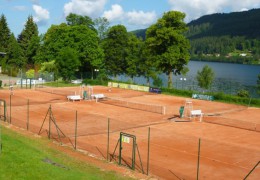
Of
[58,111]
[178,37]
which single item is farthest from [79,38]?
[58,111]

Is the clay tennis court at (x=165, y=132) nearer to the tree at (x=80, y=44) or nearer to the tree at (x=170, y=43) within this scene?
the tree at (x=170, y=43)

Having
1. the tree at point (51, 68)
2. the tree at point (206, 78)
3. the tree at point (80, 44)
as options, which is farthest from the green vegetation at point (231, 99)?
the tree at point (51, 68)

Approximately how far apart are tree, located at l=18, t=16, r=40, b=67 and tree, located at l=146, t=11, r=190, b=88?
42.5 m

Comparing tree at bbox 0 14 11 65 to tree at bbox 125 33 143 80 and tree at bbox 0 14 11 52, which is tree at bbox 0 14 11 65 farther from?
tree at bbox 125 33 143 80

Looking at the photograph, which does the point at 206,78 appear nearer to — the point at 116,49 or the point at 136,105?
the point at 116,49

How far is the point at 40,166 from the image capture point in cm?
1800

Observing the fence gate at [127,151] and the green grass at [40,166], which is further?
the fence gate at [127,151]

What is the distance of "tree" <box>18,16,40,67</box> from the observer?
334ft

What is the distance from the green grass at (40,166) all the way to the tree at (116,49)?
6246cm

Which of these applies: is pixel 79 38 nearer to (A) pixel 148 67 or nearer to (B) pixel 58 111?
(A) pixel 148 67

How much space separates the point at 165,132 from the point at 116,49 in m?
54.2

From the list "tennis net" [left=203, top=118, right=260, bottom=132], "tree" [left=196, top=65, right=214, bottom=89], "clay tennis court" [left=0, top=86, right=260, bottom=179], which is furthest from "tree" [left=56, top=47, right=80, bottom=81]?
"tennis net" [left=203, top=118, right=260, bottom=132]

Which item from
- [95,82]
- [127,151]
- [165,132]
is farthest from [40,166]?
[95,82]

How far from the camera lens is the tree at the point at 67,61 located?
75.9 metres
